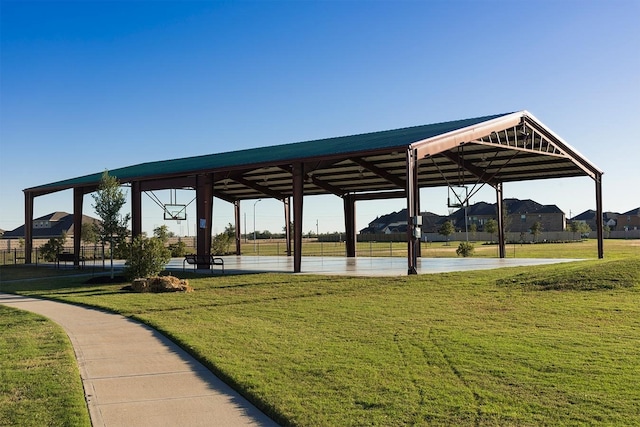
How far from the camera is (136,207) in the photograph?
33.1m

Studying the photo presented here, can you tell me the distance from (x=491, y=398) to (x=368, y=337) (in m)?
3.93

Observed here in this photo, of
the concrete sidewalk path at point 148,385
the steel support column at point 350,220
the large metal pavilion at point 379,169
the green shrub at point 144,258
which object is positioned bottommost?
the concrete sidewalk path at point 148,385

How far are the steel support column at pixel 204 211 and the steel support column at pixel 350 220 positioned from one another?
12.5 m

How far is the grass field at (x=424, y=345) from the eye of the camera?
21.4 feet

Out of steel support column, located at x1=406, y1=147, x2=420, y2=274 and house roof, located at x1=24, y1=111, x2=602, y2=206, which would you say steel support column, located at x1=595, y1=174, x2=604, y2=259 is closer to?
house roof, located at x1=24, y1=111, x2=602, y2=206

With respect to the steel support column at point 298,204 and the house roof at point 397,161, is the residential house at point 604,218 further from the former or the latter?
the steel support column at point 298,204

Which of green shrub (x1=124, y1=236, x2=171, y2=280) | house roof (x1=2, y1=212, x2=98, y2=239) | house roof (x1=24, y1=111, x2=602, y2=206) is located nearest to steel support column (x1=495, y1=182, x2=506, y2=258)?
house roof (x1=24, y1=111, x2=602, y2=206)

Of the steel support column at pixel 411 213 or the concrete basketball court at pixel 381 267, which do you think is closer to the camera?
the steel support column at pixel 411 213

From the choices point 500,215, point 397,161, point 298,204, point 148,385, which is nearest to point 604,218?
point 500,215

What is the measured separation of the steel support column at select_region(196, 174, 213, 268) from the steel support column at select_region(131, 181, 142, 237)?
4526 mm

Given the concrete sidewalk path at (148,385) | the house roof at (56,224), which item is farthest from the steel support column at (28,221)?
the house roof at (56,224)

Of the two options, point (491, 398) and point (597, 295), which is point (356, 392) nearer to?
point (491, 398)

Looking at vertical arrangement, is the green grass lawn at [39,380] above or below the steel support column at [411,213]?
below

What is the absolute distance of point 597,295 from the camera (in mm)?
15711
